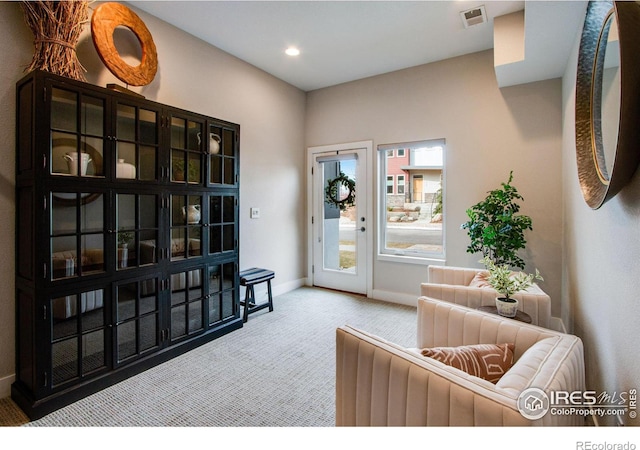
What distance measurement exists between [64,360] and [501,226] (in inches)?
143

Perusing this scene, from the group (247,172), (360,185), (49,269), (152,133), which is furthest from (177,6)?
(360,185)

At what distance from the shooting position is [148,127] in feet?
8.32

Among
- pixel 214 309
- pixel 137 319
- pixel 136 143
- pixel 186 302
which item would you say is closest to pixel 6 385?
pixel 137 319

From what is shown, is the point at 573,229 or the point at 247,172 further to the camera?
the point at 247,172

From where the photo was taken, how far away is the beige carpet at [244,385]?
75.9 inches

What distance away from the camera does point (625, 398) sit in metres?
1.30

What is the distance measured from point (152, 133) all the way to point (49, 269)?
3.92ft

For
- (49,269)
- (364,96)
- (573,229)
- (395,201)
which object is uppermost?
(364,96)

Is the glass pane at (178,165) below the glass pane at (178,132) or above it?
below

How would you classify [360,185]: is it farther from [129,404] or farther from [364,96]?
[129,404]

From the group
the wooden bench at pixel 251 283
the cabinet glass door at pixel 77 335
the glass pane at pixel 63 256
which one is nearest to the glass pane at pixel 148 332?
the cabinet glass door at pixel 77 335

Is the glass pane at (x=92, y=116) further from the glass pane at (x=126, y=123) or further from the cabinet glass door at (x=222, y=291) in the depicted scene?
the cabinet glass door at (x=222, y=291)

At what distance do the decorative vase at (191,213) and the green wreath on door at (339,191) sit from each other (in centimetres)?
229

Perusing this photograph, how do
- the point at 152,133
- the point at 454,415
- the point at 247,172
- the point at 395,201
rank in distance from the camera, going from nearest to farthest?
the point at 454,415, the point at 152,133, the point at 247,172, the point at 395,201
